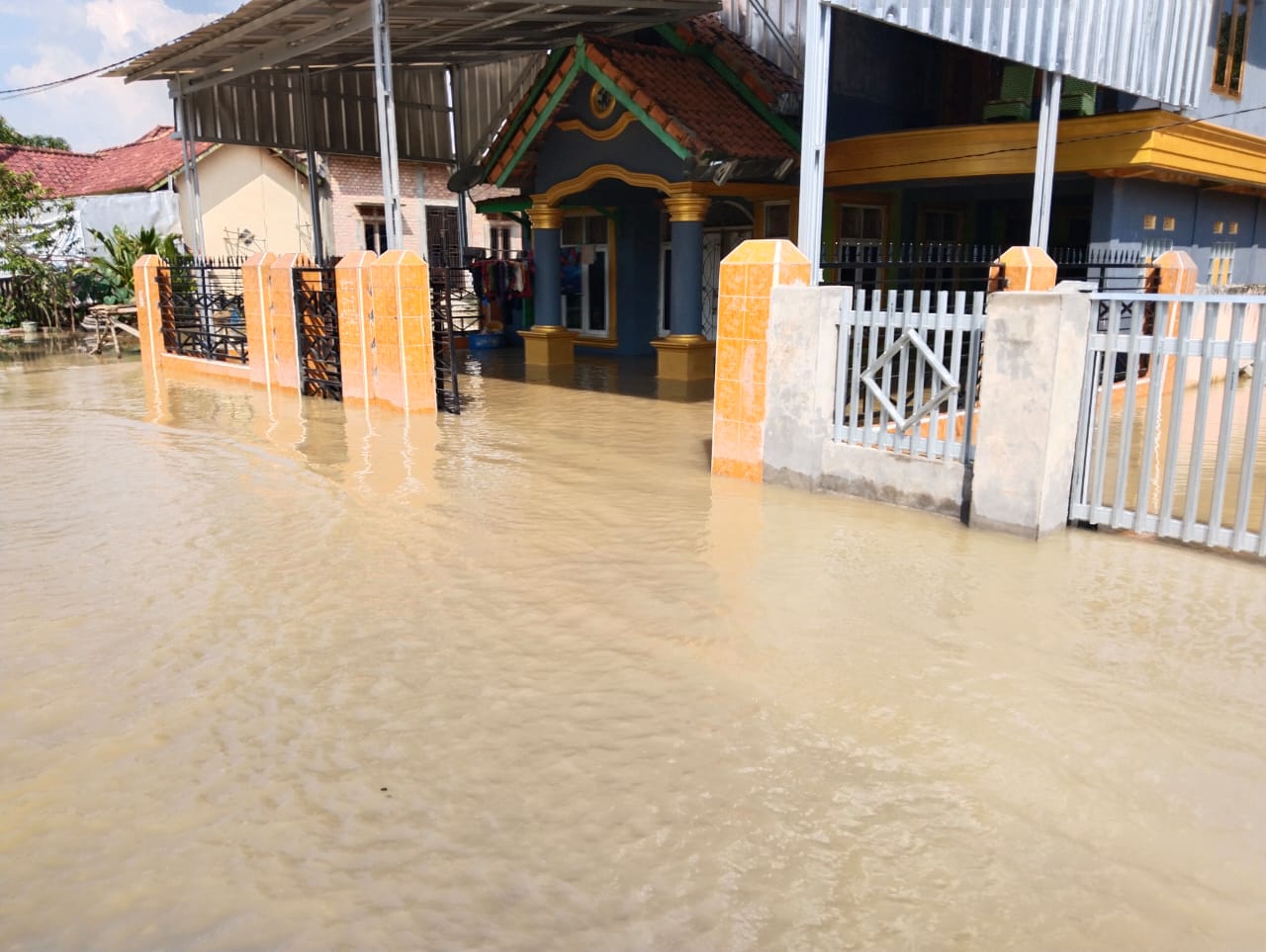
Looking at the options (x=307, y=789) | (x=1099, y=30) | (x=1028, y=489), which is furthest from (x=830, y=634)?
(x=1099, y=30)

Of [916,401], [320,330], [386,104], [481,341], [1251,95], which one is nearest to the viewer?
[916,401]

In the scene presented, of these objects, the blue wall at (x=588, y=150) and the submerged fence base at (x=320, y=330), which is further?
the blue wall at (x=588, y=150)

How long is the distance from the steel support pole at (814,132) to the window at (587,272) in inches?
372

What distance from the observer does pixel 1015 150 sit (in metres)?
12.8

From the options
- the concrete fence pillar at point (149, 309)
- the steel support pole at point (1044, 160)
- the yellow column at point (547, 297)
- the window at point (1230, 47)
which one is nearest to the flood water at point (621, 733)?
the steel support pole at point (1044, 160)

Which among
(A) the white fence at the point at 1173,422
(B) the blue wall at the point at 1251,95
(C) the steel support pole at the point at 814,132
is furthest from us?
(B) the blue wall at the point at 1251,95

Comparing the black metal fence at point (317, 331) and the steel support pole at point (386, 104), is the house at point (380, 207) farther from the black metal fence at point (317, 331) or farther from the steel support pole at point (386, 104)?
the steel support pole at point (386, 104)

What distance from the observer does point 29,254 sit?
78.4 feet

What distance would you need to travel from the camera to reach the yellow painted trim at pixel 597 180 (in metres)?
14.1

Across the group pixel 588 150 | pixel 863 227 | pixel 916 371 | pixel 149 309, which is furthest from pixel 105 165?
pixel 916 371

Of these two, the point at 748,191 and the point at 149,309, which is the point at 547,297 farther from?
the point at 149,309

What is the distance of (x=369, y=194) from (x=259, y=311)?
40.6 feet

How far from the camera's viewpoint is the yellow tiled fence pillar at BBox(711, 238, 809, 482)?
7539 millimetres

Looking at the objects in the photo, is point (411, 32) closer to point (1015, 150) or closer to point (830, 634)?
point (1015, 150)
